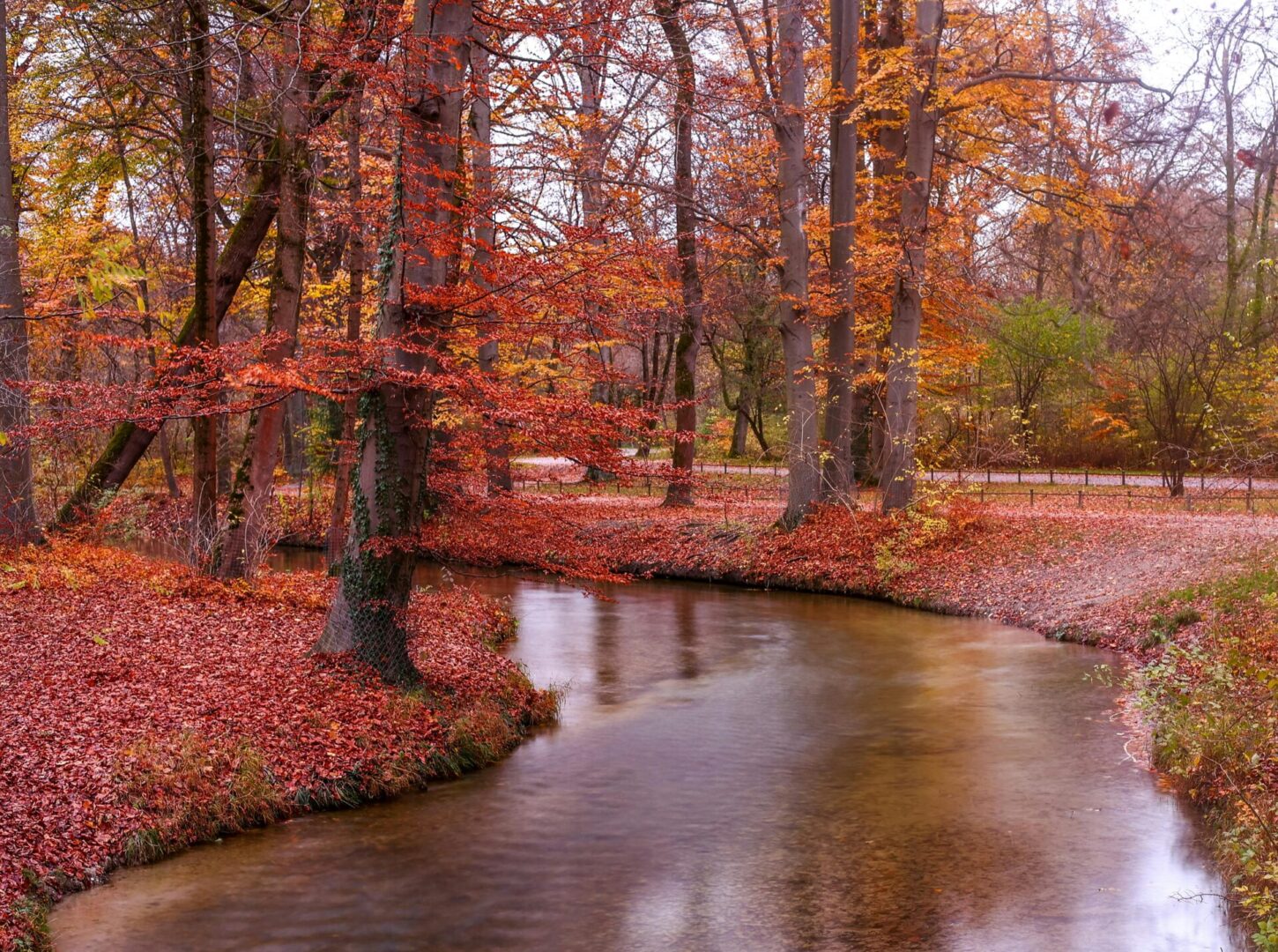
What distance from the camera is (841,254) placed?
23.2m

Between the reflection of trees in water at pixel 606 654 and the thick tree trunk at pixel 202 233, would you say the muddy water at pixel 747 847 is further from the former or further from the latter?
the thick tree trunk at pixel 202 233

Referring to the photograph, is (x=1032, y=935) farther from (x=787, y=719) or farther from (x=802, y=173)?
(x=802, y=173)

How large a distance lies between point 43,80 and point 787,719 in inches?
534

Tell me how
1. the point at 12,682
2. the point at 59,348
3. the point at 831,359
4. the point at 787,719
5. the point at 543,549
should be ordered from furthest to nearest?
the point at 59,348 < the point at 831,359 < the point at 787,719 < the point at 543,549 < the point at 12,682

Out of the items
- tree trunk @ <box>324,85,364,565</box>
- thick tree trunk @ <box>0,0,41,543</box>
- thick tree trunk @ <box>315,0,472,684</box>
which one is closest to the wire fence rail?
tree trunk @ <box>324,85,364,565</box>

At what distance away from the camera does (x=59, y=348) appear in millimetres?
25297

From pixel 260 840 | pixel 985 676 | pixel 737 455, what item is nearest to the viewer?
pixel 260 840

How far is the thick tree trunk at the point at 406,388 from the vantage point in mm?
10781

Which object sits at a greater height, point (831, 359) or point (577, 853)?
point (831, 359)

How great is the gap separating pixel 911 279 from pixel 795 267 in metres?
2.26

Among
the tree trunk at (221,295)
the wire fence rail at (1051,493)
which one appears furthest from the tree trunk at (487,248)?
the wire fence rail at (1051,493)

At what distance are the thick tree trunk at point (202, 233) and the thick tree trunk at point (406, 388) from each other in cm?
434

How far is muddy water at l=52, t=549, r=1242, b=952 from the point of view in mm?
7473

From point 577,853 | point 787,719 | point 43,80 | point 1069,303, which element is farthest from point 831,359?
point 1069,303
